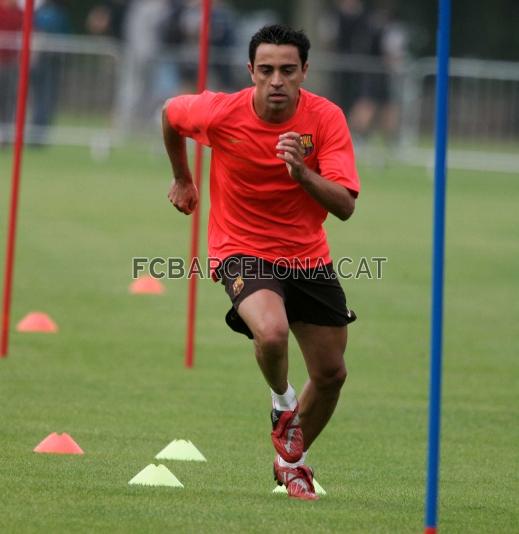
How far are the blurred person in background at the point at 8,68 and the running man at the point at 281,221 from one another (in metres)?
19.2

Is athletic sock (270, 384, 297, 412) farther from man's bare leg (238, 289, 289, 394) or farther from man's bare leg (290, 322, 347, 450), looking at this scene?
man's bare leg (290, 322, 347, 450)

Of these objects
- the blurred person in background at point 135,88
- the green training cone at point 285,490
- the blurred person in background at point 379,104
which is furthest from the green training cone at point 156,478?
the blurred person in background at point 135,88

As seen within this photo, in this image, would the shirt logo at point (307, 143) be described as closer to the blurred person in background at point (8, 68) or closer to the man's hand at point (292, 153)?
the man's hand at point (292, 153)

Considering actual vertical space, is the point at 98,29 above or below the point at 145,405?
above

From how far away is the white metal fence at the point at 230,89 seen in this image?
91.5 ft

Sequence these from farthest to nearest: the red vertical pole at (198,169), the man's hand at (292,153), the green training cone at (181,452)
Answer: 1. the red vertical pole at (198,169)
2. the green training cone at (181,452)
3. the man's hand at (292,153)

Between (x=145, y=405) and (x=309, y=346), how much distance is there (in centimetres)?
267

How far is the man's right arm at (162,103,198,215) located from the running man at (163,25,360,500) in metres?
0.12

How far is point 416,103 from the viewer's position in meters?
29.0

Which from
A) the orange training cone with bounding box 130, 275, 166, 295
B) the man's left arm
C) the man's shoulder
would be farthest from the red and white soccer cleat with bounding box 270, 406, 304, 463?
the orange training cone with bounding box 130, 275, 166, 295

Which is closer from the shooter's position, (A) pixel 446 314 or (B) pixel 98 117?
(A) pixel 446 314

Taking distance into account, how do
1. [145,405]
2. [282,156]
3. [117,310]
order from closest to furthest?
[282,156] → [145,405] → [117,310]

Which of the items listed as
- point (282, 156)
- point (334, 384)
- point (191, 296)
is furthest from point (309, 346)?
point (191, 296)

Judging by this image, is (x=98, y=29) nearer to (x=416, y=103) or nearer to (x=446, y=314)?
(x=416, y=103)
